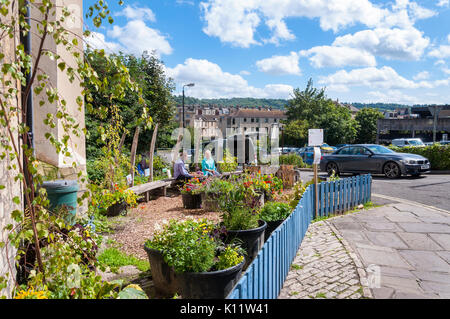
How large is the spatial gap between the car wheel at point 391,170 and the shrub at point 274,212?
33.5 feet

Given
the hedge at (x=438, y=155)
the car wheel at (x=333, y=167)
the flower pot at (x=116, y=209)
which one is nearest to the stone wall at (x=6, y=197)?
the flower pot at (x=116, y=209)

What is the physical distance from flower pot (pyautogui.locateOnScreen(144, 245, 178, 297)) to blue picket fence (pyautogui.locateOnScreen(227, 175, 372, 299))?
3.47 feet

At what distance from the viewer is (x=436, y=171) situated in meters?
16.7

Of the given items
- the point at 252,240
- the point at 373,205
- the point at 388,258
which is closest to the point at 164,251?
the point at 252,240

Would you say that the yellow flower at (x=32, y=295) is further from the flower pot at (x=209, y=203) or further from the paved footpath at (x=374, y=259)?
the flower pot at (x=209, y=203)

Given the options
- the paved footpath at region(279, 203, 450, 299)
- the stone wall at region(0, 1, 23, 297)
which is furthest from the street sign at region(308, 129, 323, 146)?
the stone wall at region(0, 1, 23, 297)

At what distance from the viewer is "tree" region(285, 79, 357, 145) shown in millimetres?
49688

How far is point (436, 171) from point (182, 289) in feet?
54.6

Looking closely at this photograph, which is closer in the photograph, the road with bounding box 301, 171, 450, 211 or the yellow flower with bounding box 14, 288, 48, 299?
the yellow flower with bounding box 14, 288, 48, 299

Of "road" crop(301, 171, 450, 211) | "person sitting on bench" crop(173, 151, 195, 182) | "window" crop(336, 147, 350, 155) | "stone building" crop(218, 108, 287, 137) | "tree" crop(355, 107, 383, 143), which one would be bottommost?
"road" crop(301, 171, 450, 211)

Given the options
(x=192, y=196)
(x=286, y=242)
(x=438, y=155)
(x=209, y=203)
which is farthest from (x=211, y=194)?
(x=438, y=155)

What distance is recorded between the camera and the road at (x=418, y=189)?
9721 mm

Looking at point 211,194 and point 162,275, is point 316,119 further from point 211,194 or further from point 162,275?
point 162,275

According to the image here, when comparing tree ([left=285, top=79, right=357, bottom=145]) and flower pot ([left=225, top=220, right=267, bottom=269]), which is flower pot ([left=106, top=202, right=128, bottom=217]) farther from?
tree ([left=285, top=79, right=357, bottom=145])
